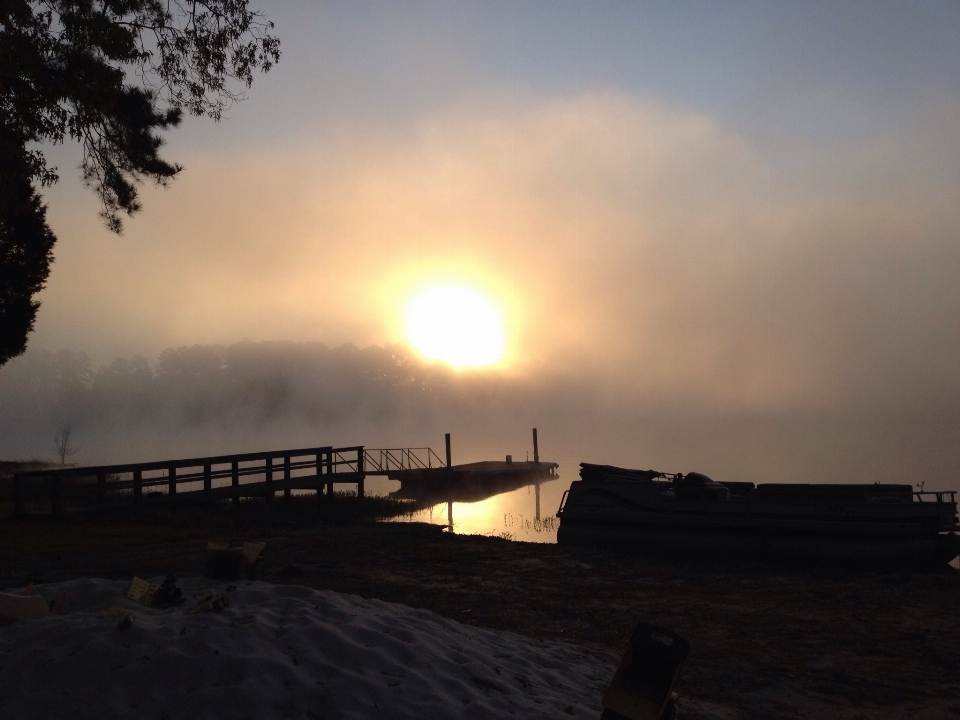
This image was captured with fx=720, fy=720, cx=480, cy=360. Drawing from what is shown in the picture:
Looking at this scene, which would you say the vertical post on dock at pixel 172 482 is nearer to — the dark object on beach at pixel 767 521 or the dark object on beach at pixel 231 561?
the dark object on beach at pixel 767 521

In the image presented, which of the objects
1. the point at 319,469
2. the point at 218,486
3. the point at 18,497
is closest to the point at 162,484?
the point at 18,497

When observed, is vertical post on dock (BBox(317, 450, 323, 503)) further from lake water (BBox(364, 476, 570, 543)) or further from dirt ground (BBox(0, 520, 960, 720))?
dirt ground (BBox(0, 520, 960, 720))

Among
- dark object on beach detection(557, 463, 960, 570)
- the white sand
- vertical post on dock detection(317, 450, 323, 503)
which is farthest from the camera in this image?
vertical post on dock detection(317, 450, 323, 503)

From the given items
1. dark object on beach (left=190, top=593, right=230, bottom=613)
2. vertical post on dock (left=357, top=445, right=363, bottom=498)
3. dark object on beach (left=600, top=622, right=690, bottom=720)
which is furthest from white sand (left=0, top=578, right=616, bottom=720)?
vertical post on dock (left=357, top=445, right=363, bottom=498)

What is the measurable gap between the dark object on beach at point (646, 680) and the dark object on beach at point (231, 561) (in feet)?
17.5

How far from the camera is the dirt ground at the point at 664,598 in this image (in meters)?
7.34

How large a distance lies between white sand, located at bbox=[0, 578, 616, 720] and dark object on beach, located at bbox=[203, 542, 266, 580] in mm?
1670

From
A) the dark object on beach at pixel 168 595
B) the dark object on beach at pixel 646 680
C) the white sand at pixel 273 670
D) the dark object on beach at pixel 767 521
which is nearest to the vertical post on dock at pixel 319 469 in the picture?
the dark object on beach at pixel 767 521

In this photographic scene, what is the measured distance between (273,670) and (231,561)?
407 cm

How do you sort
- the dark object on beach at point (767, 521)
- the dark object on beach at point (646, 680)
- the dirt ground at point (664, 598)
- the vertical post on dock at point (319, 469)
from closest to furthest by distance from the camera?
1. the dark object on beach at point (646, 680)
2. the dirt ground at point (664, 598)
3. the dark object on beach at point (767, 521)
4. the vertical post on dock at point (319, 469)

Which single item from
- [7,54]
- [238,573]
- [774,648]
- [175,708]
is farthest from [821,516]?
[7,54]

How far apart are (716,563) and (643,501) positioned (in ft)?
8.67

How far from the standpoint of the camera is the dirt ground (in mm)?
7340

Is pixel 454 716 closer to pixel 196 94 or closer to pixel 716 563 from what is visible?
pixel 196 94
